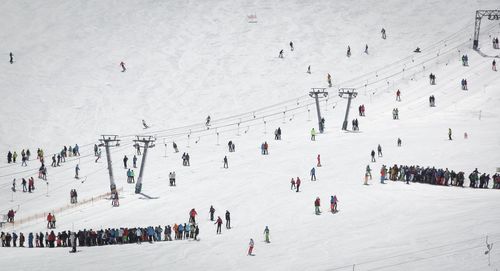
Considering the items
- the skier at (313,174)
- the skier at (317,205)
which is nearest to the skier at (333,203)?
the skier at (317,205)

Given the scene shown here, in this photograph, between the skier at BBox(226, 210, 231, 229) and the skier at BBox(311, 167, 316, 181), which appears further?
the skier at BBox(311, 167, 316, 181)

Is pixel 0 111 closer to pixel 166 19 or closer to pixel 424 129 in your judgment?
pixel 166 19

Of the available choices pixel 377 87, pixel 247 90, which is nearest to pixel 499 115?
pixel 377 87

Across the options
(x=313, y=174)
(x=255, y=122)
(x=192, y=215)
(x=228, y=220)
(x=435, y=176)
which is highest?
(x=255, y=122)

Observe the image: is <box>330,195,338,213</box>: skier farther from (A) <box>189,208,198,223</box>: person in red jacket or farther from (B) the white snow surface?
(A) <box>189,208,198,223</box>: person in red jacket

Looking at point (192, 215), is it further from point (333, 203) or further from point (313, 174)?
point (313, 174)

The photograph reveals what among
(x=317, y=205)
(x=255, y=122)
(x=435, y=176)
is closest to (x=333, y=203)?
(x=317, y=205)

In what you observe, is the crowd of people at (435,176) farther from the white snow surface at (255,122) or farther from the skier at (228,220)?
the skier at (228,220)

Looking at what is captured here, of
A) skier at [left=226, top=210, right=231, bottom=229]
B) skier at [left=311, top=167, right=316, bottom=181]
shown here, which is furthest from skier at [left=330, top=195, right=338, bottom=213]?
skier at [left=311, top=167, right=316, bottom=181]

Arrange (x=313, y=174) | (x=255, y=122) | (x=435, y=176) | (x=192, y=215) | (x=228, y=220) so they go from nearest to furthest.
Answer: (x=228, y=220)
(x=192, y=215)
(x=435, y=176)
(x=313, y=174)
(x=255, y=122)
